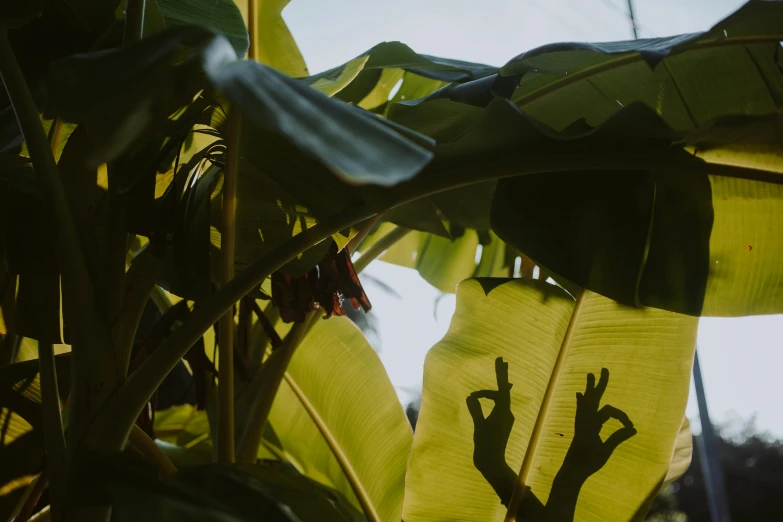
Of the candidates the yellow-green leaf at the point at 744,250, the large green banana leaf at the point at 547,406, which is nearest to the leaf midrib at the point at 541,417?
the large green banana leaf at the point at 547,406

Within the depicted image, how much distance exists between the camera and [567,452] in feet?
2.19

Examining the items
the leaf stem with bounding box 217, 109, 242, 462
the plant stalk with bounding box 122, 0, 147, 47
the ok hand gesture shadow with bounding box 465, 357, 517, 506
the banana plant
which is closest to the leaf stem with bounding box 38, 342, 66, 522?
the banana plant

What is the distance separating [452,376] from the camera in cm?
67

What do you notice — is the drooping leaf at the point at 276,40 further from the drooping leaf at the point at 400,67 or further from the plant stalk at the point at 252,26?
the drooping leaf at the point at 400,67

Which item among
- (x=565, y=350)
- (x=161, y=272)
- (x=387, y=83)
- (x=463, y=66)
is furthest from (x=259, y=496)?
(x=387, y=83)

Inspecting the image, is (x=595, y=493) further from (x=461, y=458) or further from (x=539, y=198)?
(x=539, y=198)

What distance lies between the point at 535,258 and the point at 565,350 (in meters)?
0.19

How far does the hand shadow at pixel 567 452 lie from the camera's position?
66 centimetres

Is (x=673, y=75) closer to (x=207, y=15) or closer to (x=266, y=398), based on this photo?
(x=207, y=15)

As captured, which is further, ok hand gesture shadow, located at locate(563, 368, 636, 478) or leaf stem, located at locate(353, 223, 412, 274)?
leaf stem, located at locate(353, 223, 412, 274)

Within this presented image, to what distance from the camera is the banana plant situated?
45 centimetres

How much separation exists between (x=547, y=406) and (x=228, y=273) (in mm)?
384

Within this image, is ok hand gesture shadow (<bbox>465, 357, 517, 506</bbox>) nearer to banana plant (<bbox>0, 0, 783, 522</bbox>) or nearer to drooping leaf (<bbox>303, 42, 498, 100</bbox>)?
banana plant (<bbox>0, 0, 783, 522</bbox>)

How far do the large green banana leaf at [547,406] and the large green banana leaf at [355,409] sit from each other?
0.49ft
